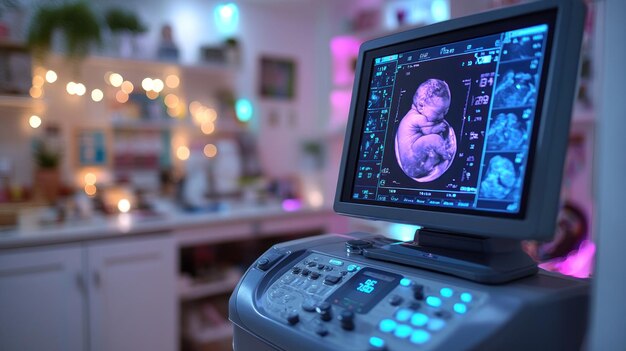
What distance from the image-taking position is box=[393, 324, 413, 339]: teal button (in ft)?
1.72

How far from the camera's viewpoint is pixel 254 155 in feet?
10.5

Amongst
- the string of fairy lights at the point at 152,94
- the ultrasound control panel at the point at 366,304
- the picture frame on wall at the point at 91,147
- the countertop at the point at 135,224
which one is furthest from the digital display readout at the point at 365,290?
the picture frame on wall at the point at 91,147

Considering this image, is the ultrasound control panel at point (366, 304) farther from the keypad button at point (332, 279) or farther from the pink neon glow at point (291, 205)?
the pink neon glow at point (291, 205)

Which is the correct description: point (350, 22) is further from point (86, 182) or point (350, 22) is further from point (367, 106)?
point (367, 106)

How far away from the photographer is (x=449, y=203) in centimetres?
65

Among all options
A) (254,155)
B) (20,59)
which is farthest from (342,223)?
(20,59)

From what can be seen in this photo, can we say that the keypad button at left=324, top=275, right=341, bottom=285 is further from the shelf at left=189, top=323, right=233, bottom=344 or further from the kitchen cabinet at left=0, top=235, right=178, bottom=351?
the shelf at left=189, top=323, right=233, bottom=344

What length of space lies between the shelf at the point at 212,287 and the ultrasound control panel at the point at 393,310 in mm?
1766

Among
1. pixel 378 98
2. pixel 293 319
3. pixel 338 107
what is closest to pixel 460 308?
pixel 293 319

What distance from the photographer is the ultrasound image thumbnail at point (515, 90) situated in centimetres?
58

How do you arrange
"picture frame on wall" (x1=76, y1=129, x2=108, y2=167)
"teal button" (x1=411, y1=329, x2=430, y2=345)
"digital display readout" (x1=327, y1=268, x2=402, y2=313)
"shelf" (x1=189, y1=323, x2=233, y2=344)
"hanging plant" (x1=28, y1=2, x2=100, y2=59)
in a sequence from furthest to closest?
1. "picture frame on wall" (x1=76, y1=129, x2=108, y2=167)
2. "shelf" (x1=189, y1=323, x2=233, y2=344)
3. "hanging plant" (x1=28, y1=2, x2=100, y2=59)
4. "digital display readout" (x1=327, y1=268, x2=402, y2=313)
5. "teal button" (x1=411, y1=329, x2=430, y2=345)

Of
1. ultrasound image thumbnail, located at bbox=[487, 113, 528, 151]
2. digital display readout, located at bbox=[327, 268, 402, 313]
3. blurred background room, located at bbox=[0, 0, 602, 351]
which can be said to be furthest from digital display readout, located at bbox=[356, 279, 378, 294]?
blurred background room, located at bbox=[0, 0, 602, 351]

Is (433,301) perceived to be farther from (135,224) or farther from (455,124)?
(135,224)

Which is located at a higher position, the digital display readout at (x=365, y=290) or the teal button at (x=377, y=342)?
the digital display readout at (x=365, y=290)
